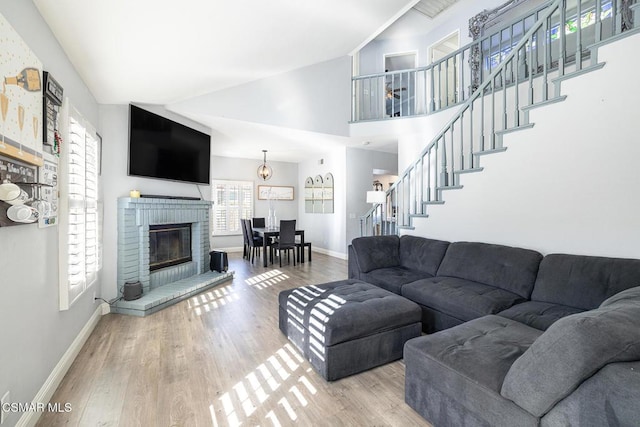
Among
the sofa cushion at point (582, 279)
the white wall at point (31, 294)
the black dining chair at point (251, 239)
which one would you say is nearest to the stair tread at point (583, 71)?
the sofa cushion at point (582, 279)

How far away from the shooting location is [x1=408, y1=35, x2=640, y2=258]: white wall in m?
2.21

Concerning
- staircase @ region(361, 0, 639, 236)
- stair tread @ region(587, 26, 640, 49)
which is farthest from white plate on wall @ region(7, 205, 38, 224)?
stair tread @ region(587, 26, 640, 49)

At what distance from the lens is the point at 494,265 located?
2750mm

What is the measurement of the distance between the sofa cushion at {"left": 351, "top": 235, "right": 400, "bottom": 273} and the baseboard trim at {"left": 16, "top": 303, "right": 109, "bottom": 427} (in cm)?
286

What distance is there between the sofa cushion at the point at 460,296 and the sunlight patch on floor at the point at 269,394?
4.19 ft

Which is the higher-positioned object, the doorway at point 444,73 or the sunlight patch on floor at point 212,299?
the doorway at point 444,73

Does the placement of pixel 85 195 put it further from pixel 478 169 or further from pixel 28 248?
pixel 478 169

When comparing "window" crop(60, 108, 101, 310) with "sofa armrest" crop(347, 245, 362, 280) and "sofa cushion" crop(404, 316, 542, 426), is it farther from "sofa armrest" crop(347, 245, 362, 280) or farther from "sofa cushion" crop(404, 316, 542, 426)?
"sofa armrest" crop(347, 245, 362, 280)

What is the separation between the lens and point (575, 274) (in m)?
2.24

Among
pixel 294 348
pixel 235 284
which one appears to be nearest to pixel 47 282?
pixel 294 348

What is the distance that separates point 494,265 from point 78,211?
3822 millimetres

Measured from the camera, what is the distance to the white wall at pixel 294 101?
176 inches

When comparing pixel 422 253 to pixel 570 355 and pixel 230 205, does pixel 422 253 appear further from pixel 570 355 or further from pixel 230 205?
pixel 230 205

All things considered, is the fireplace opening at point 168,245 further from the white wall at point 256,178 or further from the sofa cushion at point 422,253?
the sofa cushion at point 422,253
